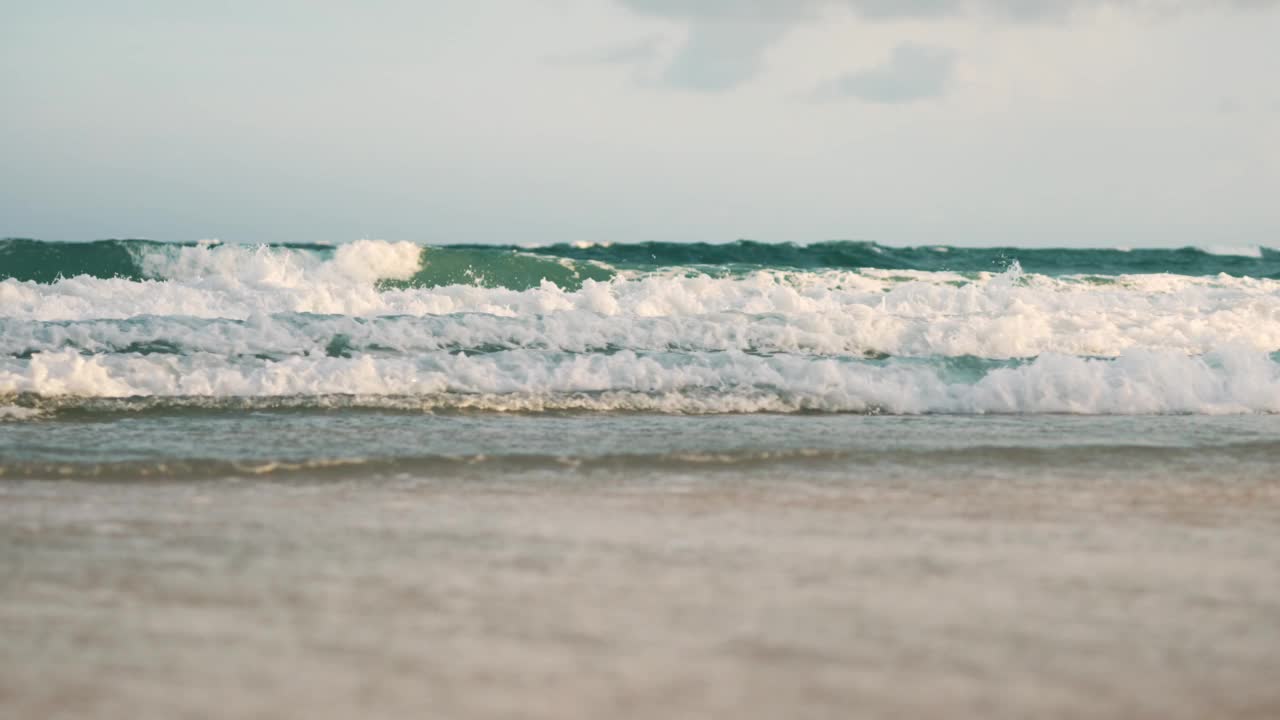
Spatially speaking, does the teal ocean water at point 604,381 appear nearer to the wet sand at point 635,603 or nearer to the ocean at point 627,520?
the ocean at point 627,520

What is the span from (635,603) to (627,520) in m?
1.08

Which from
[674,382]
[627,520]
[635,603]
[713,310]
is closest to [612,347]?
[674,382]

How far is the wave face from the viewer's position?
8078 mm

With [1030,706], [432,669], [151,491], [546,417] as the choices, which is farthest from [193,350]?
[1030,706]

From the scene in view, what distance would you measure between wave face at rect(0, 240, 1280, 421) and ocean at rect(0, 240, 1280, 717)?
0.14 ft

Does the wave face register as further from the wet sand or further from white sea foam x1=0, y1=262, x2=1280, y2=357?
the wet sand

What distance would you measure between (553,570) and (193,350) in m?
6.49

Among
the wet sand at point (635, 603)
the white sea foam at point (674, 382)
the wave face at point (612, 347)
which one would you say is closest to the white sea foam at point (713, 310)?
the wave face at point (612, 347)

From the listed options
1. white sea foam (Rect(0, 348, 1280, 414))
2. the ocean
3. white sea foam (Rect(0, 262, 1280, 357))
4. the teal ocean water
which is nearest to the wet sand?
the ocean

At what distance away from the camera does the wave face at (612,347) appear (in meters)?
8.08

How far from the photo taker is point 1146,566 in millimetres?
3508

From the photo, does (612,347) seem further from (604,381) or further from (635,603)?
(635,603)

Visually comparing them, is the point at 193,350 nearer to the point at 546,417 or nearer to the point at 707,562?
the point at 546,417

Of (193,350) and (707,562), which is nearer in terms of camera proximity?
(707,562)
